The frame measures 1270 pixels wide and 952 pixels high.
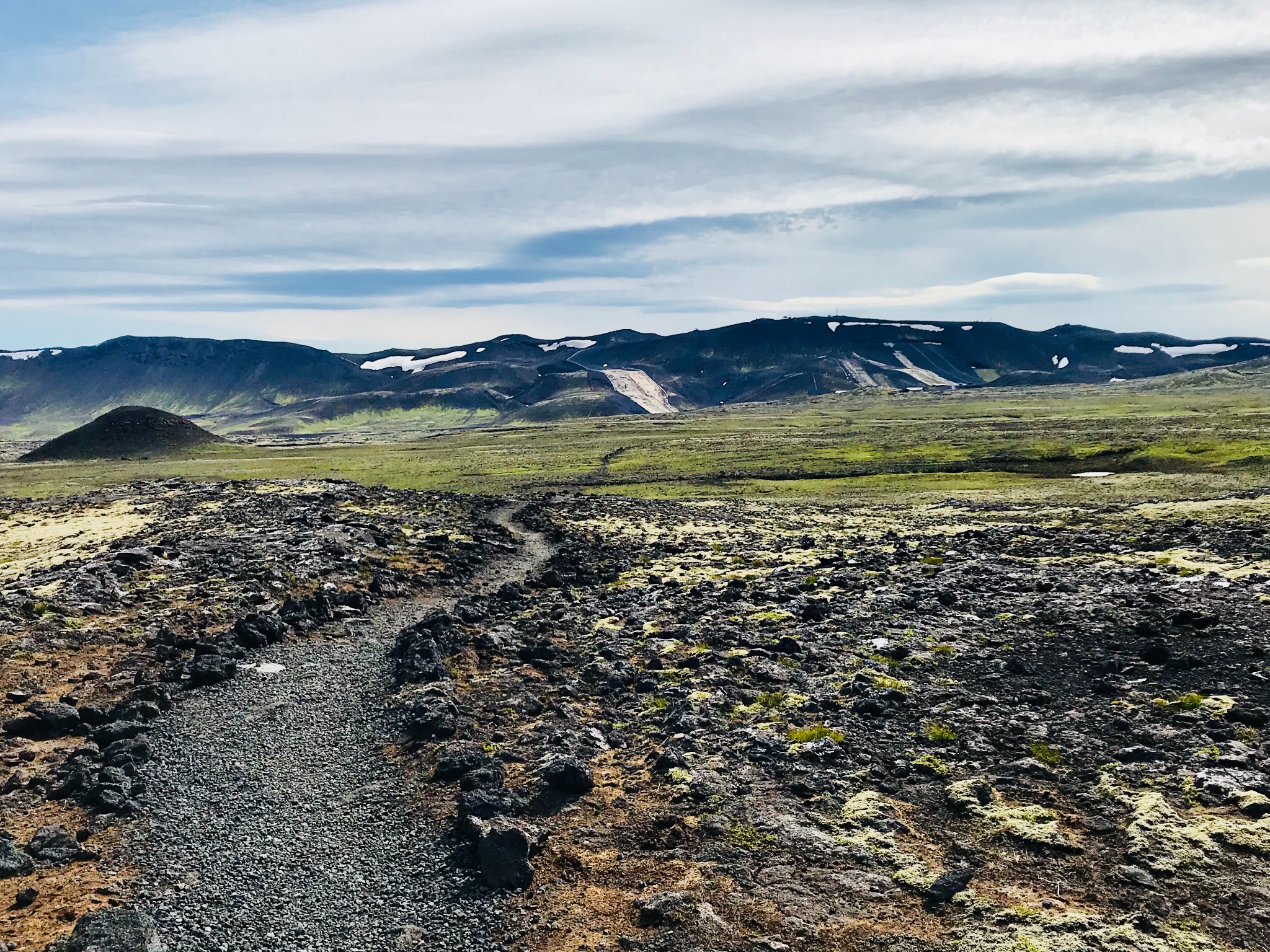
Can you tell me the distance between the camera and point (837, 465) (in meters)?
116

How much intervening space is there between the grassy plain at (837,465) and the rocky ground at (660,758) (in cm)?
4530

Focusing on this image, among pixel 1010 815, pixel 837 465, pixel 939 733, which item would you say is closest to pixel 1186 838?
pixel 1010 815

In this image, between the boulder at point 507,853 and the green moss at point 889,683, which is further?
the green moss at point 889,683

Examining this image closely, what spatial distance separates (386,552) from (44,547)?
25452mm

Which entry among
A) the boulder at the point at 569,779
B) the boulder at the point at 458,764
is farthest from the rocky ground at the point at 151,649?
the boulder at the point at 569,779

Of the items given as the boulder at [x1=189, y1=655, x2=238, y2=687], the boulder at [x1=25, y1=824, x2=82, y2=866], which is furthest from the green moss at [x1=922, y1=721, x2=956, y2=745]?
the boulder at [x1=189, y1=655, x2=238, y2=687]

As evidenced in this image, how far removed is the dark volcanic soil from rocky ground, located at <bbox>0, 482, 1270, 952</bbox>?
160983mm

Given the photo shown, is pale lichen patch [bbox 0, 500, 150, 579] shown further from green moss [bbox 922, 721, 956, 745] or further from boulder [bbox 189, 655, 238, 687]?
green moss [bbox 922, 721, 956, 745]

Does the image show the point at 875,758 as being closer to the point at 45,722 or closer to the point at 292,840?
the point at 292,840

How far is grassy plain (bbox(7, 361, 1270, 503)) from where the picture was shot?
8712cm

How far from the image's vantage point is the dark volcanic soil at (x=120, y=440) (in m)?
180

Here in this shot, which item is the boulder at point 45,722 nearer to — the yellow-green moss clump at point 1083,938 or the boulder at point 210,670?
the boulder at point 210,670

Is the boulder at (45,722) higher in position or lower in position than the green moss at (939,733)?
higher

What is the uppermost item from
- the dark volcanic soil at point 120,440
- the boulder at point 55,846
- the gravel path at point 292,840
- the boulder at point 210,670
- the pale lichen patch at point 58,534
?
the dark volcanic soil at point 120,440
